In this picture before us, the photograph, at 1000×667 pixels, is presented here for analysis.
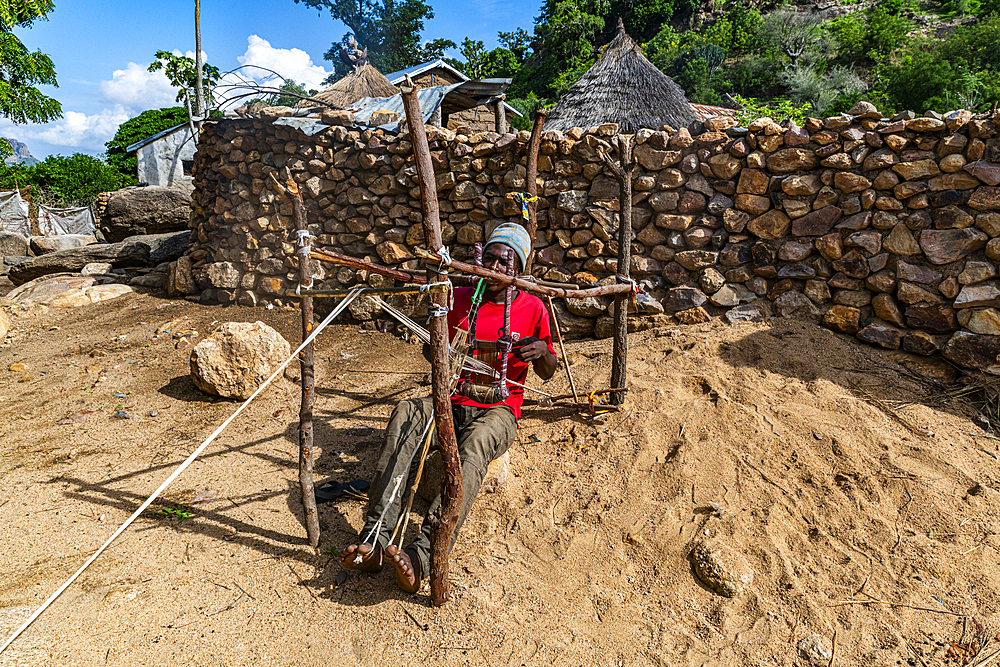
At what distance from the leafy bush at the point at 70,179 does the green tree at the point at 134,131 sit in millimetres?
1777

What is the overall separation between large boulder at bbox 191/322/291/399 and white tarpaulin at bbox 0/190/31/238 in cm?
1157

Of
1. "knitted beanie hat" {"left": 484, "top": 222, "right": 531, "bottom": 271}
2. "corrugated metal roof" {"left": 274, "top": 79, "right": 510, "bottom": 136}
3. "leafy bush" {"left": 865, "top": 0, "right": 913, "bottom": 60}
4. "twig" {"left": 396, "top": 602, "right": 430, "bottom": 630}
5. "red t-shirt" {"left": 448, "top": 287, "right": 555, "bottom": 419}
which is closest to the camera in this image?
"twig" {"left": 396, "top": 602, "right": 430, "bottom": 630}

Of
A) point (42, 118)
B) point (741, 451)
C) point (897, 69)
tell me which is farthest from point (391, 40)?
point (741, 451)

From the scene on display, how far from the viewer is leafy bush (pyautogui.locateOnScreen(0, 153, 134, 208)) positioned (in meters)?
20.0

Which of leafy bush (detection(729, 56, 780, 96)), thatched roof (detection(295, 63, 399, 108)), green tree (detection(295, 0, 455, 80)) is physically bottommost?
thatched roof (detection(295, 63, 399, 108))

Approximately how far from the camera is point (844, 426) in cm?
344

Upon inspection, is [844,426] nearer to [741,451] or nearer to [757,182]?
[741,451]

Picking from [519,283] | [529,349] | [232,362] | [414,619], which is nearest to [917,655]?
[414,619]

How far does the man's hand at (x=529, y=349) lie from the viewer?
3.22 m

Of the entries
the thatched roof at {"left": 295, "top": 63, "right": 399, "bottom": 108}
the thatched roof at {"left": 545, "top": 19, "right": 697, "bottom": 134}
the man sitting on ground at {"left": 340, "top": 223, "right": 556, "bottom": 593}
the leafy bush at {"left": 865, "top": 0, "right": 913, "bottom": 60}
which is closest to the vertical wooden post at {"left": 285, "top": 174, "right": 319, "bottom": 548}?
the man sitting on ground at {"left": 340, "top": 223, "right": 556, "bottom": 593}

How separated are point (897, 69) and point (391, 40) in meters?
27.3

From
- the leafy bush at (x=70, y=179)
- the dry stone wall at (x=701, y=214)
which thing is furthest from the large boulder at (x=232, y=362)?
the leafy bush at (x=70, y=179)

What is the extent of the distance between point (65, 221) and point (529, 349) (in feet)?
63.0

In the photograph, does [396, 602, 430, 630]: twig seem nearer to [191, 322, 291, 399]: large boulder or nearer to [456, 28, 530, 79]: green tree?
[191, 322, 291, 399]: large boulder
